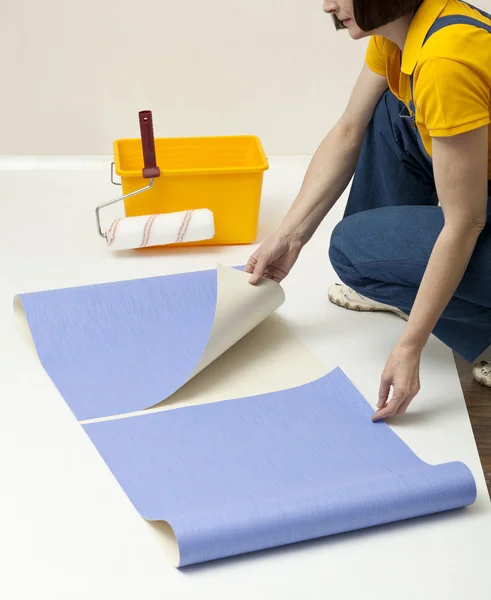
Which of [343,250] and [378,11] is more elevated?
[378,11]

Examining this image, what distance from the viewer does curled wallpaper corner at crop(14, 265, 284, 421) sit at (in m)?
1.76

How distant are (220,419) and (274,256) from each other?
1.40ft

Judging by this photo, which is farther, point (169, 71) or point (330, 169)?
point (169, 71)

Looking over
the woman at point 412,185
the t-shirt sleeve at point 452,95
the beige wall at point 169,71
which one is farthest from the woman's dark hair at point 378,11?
the beige wall at point 169,71

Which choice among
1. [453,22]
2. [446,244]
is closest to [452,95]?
[453,22]

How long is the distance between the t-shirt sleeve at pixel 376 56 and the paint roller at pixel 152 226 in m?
0.70

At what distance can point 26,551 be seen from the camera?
1385mm

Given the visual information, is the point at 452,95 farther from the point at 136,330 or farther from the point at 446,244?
the point at 136,330

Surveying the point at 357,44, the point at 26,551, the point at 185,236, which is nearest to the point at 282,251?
the point at 185,236

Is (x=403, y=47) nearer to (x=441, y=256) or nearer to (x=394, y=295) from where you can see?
(x=441, y=256)

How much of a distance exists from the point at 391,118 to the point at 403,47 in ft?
1.16

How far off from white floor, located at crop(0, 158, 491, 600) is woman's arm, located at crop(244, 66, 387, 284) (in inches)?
8.5

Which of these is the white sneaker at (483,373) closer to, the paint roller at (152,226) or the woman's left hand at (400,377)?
the woman's left hand at (400,377)

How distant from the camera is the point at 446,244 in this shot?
5.02 feet
